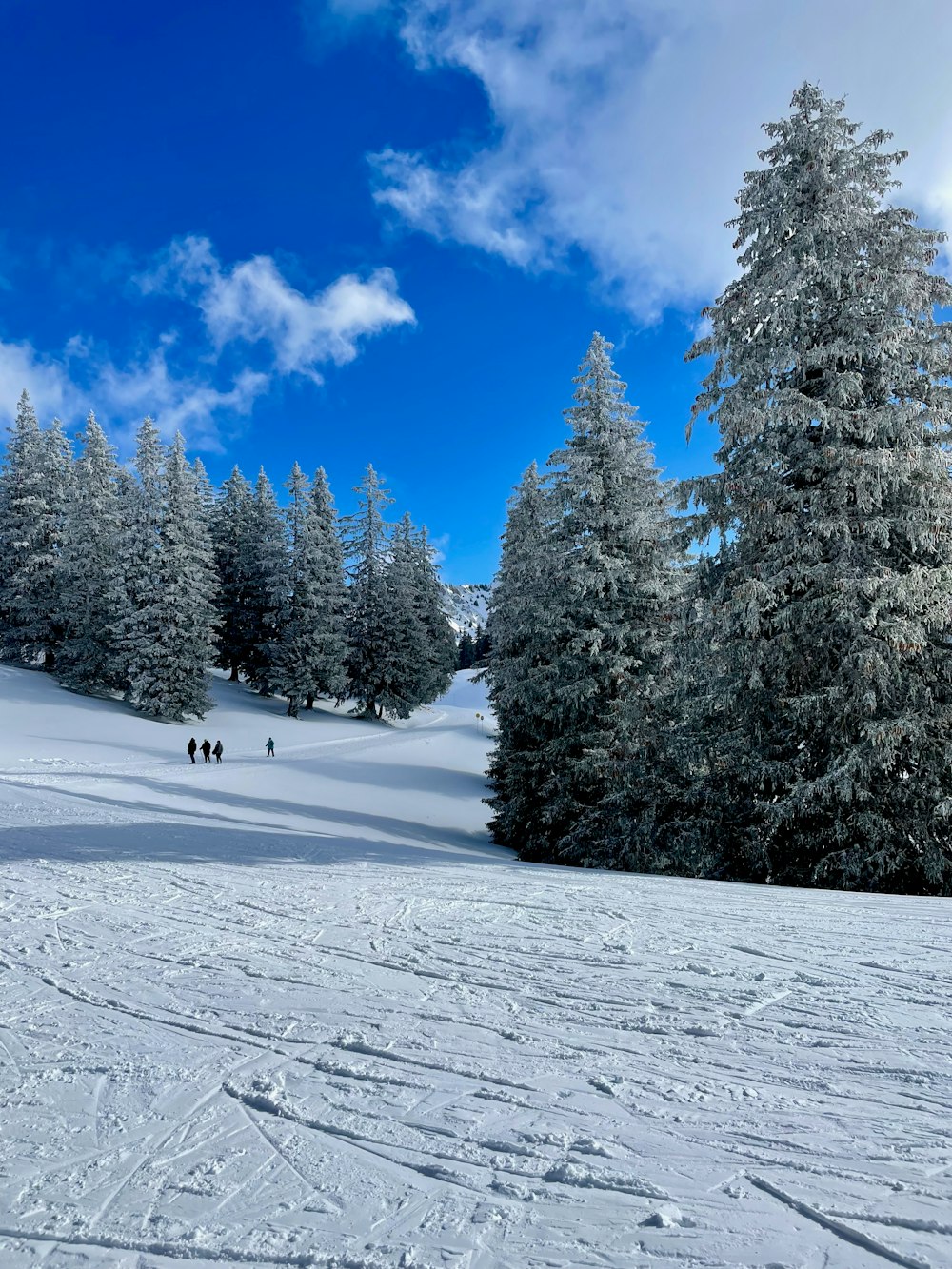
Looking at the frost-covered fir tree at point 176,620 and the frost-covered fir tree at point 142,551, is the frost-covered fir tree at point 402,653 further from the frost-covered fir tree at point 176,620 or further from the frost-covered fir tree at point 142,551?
the frost-covered fir tree at point 142,551

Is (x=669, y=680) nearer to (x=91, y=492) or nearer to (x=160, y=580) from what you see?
(x=160, y=580)

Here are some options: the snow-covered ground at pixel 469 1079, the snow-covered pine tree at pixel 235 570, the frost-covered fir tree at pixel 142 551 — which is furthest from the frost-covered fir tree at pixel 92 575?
the snow-covered ground at pixel 469 1079

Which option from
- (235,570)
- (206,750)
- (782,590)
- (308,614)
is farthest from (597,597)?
(235,570)

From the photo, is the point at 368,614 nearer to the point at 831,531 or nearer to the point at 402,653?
the point at 402,653

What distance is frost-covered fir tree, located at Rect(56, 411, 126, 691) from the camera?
3216 centimetres

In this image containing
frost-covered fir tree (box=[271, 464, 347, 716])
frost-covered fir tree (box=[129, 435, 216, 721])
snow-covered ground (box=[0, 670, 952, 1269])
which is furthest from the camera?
frost-covered fir tree (box=[271, 464, 347, 716])

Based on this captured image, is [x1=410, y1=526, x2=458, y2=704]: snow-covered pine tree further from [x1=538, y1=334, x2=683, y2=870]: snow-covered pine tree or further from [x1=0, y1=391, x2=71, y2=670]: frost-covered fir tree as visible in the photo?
[x1=538, y1=334, x2=683, y2=870]: snow-covered pine tree

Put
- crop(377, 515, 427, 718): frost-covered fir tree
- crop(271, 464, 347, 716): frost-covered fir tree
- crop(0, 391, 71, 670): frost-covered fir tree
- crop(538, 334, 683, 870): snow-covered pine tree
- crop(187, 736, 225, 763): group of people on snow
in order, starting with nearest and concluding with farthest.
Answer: crop(538, 334, 683, 870): snow-covered pine tree, crop(187, 736, 225, 763): group of people on snow, crop(0, 391, 71, 670): frost-covered fir tree, crop(271, 464, 347, 716): frost-covered fir tree, crop(377, 515, 427, 718): frost-covered fir tree

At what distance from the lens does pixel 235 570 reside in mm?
40969

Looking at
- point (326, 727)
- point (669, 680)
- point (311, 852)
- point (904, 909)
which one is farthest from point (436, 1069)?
point (326, 727)

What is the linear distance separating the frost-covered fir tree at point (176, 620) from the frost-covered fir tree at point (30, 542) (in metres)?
6.46

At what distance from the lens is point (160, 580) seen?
104 feet

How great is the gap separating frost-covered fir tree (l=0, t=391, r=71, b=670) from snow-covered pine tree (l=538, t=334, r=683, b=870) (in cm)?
2992

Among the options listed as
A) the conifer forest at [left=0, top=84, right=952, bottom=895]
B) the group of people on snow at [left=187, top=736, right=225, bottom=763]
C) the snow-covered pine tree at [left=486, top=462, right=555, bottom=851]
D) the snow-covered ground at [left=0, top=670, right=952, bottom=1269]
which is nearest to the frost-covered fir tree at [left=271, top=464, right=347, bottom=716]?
the group of people on snow at [left=187, top=736, right=225, bottom=763]
